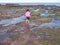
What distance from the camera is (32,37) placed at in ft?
20.1

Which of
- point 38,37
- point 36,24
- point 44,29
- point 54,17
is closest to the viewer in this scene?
point 38,37

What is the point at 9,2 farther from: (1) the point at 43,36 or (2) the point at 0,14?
(1) the point at 43,36

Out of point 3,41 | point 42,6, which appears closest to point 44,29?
point 3,41

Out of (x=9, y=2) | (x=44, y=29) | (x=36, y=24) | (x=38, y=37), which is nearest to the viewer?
(x=38, y=37)

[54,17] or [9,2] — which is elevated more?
[9,2]

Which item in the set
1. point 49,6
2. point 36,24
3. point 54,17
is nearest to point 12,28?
point 36,24

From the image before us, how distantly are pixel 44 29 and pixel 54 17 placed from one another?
2.18 m

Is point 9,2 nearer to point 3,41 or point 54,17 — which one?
point 54,17

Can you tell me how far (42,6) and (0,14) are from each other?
293 cm

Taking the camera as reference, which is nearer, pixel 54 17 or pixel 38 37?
pixel 38 37

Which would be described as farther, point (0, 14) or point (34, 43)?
point (0, 14)

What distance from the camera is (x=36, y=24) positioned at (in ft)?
26.7

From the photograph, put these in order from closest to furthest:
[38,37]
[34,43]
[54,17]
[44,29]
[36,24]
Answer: [34,43] → [38,37] → [44,29] → [36,24] → [54,17]

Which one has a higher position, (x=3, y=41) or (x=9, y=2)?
(x=9, y=2)
